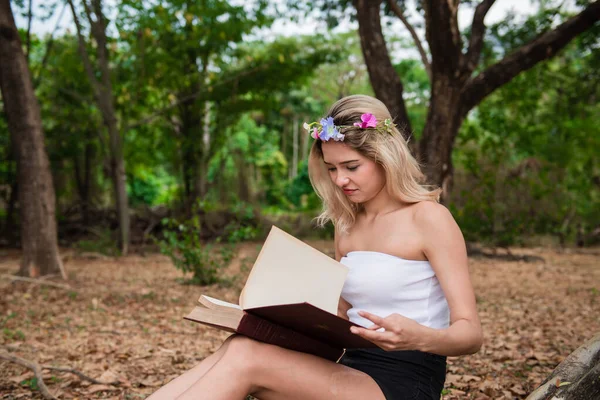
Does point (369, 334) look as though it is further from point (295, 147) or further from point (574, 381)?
point (295, 147)

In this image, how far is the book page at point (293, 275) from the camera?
198 cm

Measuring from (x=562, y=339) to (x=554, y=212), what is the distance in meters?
9.11

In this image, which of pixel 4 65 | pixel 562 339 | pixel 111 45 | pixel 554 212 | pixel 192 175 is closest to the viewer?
pixel 562 339

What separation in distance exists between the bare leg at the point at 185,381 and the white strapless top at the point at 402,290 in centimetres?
50

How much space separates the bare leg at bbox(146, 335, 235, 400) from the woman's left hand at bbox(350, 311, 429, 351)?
0.57 metres

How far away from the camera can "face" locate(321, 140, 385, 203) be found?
223 centimetres

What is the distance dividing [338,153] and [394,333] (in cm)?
77

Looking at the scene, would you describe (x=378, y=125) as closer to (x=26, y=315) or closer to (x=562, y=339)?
(x=562, y=339)

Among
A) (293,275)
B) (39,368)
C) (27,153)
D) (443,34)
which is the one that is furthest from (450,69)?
(293,275)

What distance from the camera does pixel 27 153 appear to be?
705 cm

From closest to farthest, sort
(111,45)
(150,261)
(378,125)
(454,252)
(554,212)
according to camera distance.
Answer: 1. (454,252)
2. (378,125)
3. (150,261)
4. (111,45)
5. (554,212)

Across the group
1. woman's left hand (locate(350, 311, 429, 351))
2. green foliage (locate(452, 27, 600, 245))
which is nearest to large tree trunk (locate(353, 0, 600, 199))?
green foliage (locate(452, 27, 600, 245))

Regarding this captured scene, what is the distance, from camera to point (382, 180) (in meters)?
2.30

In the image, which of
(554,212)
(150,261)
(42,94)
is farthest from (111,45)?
(554,212)
